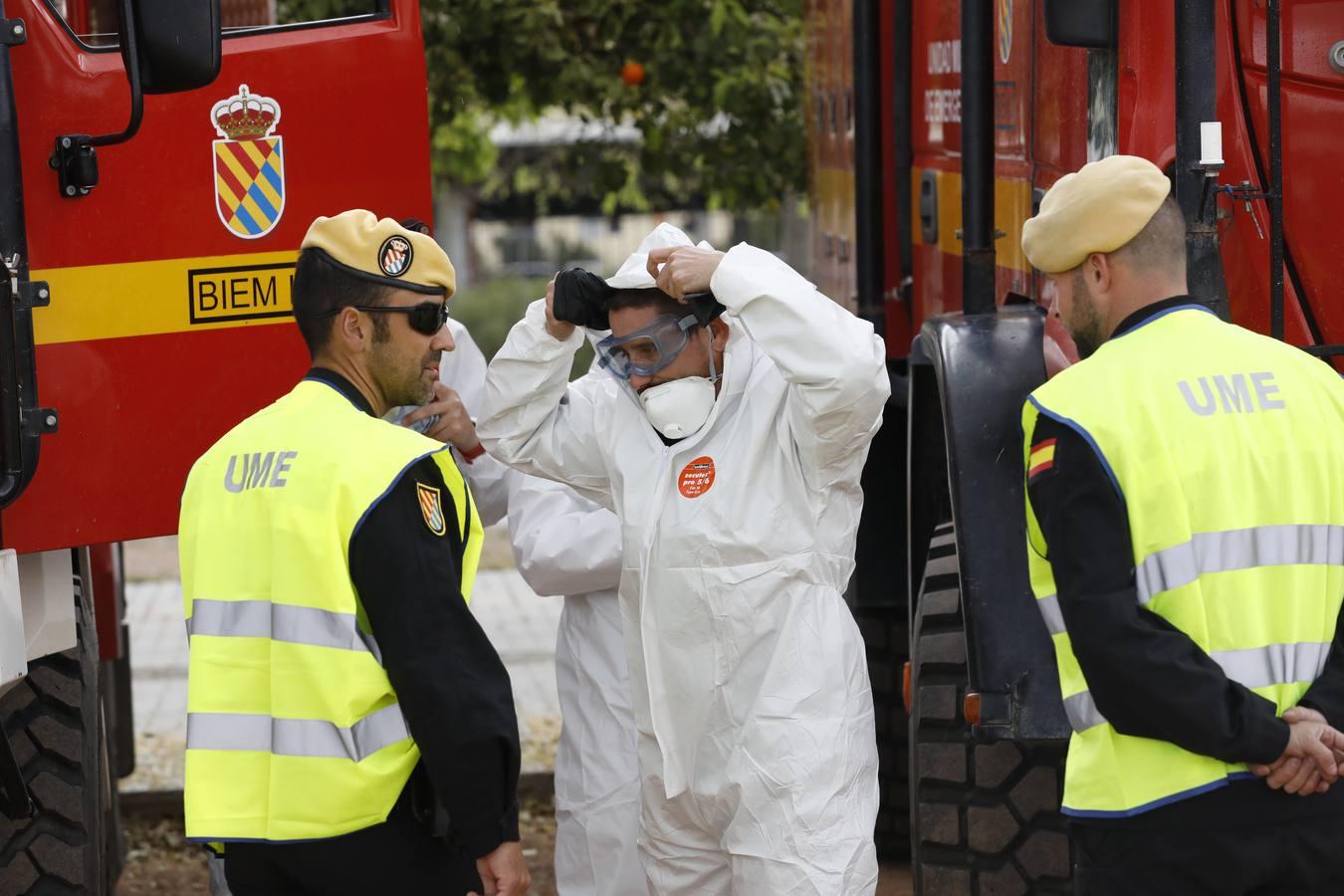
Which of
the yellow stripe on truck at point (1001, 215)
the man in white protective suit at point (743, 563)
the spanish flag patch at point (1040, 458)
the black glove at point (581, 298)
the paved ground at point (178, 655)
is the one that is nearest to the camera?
the spanish flag patch at point (1040, 458)

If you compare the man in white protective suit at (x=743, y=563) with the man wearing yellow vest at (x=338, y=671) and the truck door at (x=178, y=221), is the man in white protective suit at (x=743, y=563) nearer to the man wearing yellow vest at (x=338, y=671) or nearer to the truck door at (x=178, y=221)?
the man wearing yellow vest at (x=338, y=671)

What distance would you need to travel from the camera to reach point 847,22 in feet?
18.8

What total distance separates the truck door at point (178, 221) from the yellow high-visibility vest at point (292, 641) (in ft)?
3.61

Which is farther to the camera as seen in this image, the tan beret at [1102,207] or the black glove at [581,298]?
the black glove at [581,298]

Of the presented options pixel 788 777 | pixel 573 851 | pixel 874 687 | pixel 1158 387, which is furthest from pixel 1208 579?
pixel 874 687

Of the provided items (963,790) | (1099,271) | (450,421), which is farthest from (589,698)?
(1099,271)

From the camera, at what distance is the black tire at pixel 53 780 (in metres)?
4.00

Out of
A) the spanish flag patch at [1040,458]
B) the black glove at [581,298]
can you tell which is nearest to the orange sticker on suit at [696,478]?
the black glove at [581,298]

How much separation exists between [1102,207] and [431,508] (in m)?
1.02

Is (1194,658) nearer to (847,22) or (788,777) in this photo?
(788,777)

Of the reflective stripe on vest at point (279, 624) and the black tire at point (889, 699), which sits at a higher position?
the reflective stripe on vest at point (279, 624)

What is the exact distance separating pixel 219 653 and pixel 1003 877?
1789 millimetres

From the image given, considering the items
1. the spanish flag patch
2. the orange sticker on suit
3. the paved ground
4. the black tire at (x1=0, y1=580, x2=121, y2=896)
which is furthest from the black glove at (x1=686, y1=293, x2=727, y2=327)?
the paved ground

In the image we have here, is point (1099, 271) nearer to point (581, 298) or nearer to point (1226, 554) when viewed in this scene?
point (1226, 554)
